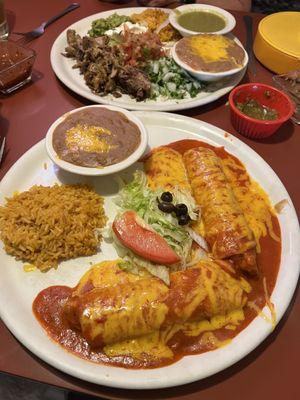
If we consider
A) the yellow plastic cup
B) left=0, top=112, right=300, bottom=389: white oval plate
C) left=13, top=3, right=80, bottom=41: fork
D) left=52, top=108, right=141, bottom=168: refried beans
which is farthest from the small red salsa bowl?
left=13, top=3, right=80, bottom=41: fork

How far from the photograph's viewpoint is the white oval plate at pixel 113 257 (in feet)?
5.59

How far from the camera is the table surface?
1.77m

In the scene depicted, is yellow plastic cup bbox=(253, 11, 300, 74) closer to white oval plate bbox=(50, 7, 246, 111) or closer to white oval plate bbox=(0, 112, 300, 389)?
white oval plate bbox=(50, 7, 246, 111)

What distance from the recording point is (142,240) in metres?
2.09

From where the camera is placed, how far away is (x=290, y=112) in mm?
2896

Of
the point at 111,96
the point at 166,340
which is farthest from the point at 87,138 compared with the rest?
the point at 166,340

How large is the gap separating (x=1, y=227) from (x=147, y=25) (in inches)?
106

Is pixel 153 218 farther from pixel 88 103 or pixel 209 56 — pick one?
pixel 209 56

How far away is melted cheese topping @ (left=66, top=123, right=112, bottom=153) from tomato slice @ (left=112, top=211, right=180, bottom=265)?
511 millimetres

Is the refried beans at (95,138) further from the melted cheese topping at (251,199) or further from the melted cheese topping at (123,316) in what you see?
the melted cheese topping at (123,316)

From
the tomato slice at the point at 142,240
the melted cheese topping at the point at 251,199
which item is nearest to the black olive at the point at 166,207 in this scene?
the tomato slice at the point at 142,240

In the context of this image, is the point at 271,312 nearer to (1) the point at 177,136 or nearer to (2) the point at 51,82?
(1) the point at 177,136

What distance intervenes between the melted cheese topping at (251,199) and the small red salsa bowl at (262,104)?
378mm

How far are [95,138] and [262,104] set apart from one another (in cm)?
147
